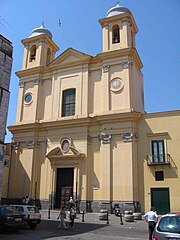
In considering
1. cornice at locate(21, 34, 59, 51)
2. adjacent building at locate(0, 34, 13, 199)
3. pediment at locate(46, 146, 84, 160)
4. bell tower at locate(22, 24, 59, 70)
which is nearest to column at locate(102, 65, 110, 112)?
pediment at locate(46, 146, 84, 160)

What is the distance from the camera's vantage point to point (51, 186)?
83.8 feet

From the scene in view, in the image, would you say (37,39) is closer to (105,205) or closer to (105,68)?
(105,68)

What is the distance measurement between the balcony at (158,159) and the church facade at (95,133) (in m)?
0.08

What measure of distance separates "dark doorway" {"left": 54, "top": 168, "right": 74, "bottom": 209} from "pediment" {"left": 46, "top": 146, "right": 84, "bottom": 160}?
1.41 metres

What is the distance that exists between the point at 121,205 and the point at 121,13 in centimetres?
1946

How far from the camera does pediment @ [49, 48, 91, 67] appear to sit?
2854 cm

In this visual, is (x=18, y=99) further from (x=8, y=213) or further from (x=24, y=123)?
(x=8, y=213)

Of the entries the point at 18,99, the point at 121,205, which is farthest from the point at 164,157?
the point at 18,99

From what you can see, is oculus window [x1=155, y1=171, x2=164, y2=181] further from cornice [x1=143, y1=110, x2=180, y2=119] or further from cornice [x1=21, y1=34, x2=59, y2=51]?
cornice [x1=21, y1=34, x2=59, y2=51]

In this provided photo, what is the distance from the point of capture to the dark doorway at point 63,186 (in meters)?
24.9

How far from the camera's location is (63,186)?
25484 mm

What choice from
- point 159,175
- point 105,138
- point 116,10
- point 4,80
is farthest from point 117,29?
point 4,80

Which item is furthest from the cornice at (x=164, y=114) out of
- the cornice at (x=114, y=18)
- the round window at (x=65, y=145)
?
the cornice at (x=114, y=18)

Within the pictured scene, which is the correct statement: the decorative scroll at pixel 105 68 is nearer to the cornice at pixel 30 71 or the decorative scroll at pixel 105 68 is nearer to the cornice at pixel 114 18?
the cornice at pixel 114 18
